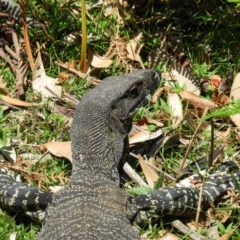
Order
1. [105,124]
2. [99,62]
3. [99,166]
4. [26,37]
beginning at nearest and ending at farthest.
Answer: [99,166]
[105,124]
[26,37]
[99,62]

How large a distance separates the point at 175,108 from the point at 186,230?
1712 millimetres

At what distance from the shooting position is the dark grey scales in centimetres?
573

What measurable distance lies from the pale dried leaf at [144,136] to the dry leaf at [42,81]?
3.62 ft

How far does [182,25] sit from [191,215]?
2.82 m

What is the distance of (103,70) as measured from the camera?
322 inches

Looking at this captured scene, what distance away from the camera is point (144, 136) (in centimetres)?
725

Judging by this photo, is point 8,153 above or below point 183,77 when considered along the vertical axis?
below

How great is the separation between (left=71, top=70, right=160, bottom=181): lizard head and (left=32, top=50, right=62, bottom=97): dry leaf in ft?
4.22

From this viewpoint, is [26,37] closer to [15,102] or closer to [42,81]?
[42,81]

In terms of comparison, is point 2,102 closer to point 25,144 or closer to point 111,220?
point 25,144

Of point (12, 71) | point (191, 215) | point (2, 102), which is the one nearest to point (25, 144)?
point (2, 102)

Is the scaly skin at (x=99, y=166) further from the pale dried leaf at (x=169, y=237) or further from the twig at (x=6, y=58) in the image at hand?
the twig at (x=6, y=58)

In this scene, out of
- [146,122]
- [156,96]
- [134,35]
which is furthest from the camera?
[134,35]

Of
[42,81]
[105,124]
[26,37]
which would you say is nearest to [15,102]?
[42,81]
